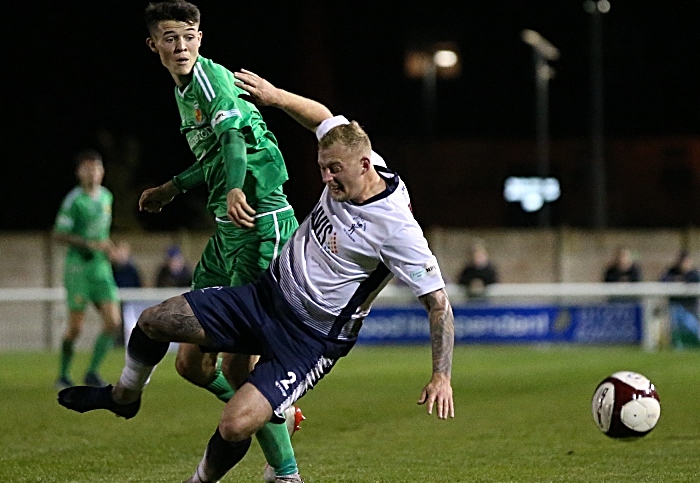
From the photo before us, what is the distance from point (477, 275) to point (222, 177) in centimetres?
1518

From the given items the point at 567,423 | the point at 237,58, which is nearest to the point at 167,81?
the point at 237,58

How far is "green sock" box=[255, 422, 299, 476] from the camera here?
21.3 ft

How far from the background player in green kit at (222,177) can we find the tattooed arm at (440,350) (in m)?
1.13

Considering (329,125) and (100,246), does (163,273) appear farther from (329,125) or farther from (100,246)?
(329,125)

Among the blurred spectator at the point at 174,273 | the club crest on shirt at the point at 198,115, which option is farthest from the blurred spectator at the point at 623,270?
the club crest on shirt at the point at 198,115

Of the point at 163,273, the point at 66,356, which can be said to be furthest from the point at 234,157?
the point at 163,273

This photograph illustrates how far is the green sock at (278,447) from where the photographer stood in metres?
6.49

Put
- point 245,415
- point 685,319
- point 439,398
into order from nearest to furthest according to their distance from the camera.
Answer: point 439,398, point 245,415, point 685,319

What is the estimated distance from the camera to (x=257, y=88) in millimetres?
6465

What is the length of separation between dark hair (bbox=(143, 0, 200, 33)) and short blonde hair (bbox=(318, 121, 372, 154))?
1.22 meters

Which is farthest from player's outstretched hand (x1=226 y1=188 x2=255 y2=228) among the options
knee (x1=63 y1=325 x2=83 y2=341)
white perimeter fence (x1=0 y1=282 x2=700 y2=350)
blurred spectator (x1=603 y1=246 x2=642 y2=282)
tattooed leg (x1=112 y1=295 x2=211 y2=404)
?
blurred spectator (x1=603 y1=246 x2=642 y2=282)

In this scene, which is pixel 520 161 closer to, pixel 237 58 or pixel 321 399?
pixel 237 58

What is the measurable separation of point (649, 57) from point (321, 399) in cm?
4088

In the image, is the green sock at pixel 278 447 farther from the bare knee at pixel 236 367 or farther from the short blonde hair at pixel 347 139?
the short blonde hair at pixel 347 139
